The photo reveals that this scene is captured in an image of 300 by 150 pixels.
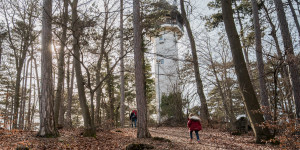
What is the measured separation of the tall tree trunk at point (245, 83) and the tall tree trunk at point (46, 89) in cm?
618

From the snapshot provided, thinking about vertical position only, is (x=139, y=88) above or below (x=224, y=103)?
above

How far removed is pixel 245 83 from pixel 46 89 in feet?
22.1

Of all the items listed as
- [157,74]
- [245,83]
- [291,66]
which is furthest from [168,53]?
[245,83]

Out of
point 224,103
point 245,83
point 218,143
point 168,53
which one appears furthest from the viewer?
point 168,53

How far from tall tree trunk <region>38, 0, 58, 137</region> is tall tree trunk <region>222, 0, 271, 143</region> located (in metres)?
6.18

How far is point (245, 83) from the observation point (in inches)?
265

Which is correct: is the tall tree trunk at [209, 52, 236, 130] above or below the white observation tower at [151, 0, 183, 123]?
below

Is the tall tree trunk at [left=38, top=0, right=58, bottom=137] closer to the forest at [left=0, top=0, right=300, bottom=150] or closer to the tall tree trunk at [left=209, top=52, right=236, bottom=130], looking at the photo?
the forest at [left=0, top=0, right=300, bottom=150]

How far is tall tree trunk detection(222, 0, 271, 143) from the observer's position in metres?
6.47

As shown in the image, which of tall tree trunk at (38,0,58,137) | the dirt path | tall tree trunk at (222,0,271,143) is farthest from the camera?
tall tree trunk at (38,0,58,137)

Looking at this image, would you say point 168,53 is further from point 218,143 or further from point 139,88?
point 218,143

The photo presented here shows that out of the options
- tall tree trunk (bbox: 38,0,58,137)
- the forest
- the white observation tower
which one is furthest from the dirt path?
tall tree trunk (bbox: 38,0,58,137)

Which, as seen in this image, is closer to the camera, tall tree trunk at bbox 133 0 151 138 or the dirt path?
the dirt path

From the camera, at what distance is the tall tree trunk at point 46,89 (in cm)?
660
